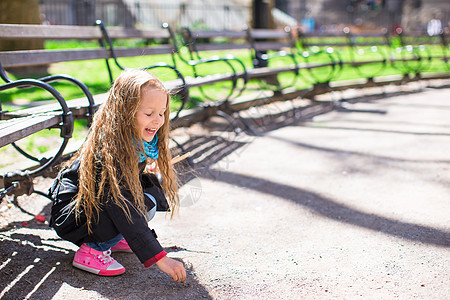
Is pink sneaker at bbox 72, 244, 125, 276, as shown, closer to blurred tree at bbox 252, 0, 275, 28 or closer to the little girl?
the little girl

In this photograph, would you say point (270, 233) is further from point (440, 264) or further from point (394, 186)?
point (394, 186)

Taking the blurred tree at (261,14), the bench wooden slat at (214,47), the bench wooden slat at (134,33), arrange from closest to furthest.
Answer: the bench wooden slat at (134,33) → the bench wooden slat at (214,47) → the blurred tree at (261,14)

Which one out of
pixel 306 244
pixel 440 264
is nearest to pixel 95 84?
pixel 306 244

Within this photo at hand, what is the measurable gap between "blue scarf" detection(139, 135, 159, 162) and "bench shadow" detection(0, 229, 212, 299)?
516mm

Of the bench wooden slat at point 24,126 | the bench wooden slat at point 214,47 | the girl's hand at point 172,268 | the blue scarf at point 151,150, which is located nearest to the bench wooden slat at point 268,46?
the bench wooden slat at point 214,47

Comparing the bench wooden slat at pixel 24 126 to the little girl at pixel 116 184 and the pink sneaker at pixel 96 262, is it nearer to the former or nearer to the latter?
the little girl at pixel 116 184

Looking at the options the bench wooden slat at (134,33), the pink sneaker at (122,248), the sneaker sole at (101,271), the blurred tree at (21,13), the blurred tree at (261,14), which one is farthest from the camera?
the blurred tree at (261,14)

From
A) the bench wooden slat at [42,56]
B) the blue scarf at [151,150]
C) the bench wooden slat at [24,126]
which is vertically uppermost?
the bench wooden slat at [42,56]

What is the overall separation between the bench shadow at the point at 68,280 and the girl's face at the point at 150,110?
2.08 feet

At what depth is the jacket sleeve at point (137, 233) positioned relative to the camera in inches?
81.6

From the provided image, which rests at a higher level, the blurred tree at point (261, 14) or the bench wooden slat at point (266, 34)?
the blurred tree at point (261, 14)

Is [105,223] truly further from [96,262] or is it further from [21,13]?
[21,13]

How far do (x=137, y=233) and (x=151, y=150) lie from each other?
0.42m

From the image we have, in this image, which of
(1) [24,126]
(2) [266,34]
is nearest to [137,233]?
(1) [24,126]
